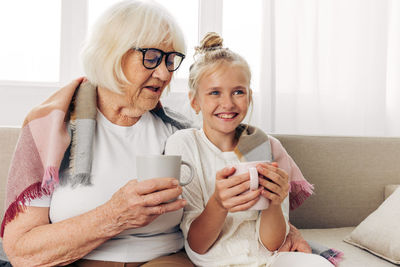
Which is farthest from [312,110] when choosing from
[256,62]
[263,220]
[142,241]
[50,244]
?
[50,244]

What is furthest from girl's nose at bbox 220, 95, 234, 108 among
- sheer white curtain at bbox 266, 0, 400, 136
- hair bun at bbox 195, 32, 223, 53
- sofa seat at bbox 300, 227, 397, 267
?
sheer white curtain at bbox 266, 0, 400, 136

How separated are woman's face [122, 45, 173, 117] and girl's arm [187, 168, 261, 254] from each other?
40cm

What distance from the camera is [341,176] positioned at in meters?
1.92

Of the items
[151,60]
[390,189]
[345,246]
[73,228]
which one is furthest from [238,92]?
[390,189]

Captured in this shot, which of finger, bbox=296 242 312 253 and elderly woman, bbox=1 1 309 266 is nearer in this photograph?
elderly woman, bbox=1 1 309 266

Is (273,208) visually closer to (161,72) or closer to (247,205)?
(247,205)

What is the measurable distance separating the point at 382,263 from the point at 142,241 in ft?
3.11

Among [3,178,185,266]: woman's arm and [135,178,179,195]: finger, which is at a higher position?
[135,178,179,195]: finger

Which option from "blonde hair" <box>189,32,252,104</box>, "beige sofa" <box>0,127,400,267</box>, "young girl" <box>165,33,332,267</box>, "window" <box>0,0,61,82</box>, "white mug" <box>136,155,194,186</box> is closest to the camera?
"white mug" <box>136,155,194,186</box>

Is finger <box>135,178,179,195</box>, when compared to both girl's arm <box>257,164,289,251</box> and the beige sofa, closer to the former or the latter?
girl's arm <box>257,164,289,251</box>

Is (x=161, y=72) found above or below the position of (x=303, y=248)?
above

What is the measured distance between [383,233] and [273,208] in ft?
2.44

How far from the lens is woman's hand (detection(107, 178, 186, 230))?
34.7 inches

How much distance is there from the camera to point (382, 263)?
1474 mm
